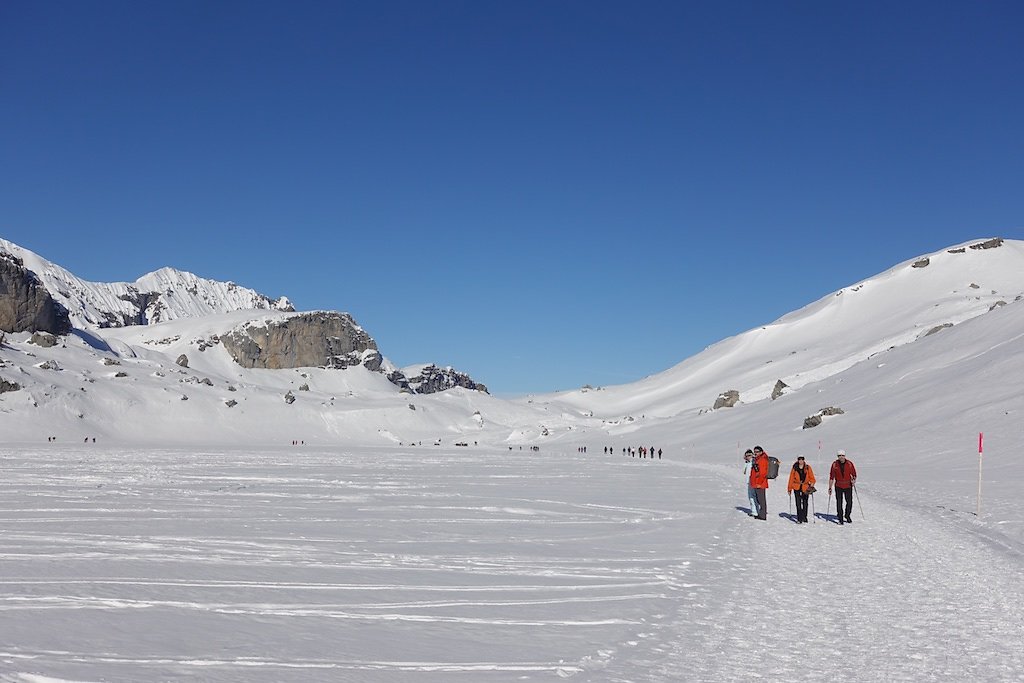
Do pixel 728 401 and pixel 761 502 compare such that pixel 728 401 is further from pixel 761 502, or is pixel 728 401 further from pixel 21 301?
pixel 21 301

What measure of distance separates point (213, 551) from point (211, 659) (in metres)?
6.37

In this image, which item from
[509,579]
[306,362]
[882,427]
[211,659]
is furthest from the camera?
[306,362]

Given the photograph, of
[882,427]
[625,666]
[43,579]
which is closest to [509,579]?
[625,666]

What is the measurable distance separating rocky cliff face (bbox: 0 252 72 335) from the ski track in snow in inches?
4125

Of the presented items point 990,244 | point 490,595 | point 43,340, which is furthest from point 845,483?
point 990,244

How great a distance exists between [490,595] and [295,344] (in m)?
157

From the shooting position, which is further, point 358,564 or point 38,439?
point 38,439

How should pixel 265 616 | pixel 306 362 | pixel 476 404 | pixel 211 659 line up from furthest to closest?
pixel 306 362
pixel 476 404
pixel 265 616
pixel 211 659

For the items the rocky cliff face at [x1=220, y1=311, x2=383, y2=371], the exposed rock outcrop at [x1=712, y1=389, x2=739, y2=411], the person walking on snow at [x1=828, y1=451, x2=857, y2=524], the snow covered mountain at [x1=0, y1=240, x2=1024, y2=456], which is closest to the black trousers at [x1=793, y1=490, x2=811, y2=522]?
the person walking on snow at [x1=828, y1=451, x2=857, y2=524]

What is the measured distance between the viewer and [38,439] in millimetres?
79062

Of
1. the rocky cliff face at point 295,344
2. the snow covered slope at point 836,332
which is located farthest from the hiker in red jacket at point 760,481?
the rocky cliff face at point 295,344

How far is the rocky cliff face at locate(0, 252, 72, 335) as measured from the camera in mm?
108688

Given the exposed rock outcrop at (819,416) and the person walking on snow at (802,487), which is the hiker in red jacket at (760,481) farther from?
the exposed rock outcrop at (819,416)

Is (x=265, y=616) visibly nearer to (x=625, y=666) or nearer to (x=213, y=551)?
(x=625, y=666)
